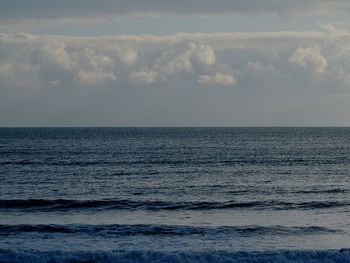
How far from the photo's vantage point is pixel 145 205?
38281 millimetres

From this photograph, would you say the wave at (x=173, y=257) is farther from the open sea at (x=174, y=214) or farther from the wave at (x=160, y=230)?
the wave at (x=160, y=230)

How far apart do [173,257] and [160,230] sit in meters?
7.24

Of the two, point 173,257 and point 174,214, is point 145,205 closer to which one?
point 174,214

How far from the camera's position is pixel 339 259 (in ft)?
72.7

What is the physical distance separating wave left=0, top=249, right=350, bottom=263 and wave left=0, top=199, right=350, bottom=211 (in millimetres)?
14364

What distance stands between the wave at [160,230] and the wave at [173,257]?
6.08 metres

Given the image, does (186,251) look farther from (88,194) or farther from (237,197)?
(88,194)

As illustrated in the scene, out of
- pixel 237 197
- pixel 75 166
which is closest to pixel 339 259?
pixel 237 197

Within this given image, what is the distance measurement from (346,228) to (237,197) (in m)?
12.7

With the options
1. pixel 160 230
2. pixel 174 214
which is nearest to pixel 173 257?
pixel 160 230

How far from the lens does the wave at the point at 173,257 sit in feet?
72.4

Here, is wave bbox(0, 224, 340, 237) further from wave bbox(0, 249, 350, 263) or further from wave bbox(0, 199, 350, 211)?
wave bbox(0, 199, 350, 211)

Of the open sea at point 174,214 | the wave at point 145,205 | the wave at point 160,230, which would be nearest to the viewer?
the open sea at point 174,214

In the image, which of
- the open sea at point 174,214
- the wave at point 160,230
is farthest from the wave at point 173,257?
the wave at point 160,230
